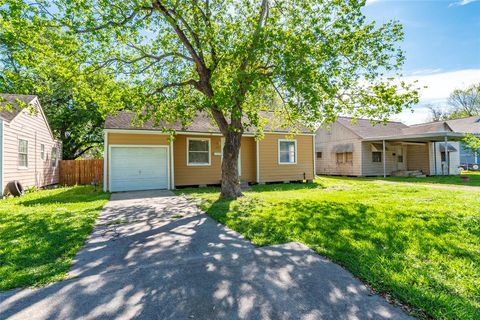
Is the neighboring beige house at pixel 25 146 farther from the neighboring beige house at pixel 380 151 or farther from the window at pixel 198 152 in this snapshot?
the neighboring beige house at pixel 380 151

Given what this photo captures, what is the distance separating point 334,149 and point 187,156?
43.0 feet

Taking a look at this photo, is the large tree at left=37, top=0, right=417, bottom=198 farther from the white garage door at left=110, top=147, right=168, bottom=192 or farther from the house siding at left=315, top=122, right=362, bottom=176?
the house siding at left=315, top=122, right=362, bottom=176

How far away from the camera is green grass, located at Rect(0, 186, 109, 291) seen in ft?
10.1

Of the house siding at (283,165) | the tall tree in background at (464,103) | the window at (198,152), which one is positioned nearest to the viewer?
the window at (198,152)

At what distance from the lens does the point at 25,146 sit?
11531 millimetres

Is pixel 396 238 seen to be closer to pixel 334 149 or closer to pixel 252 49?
pixel 252 49

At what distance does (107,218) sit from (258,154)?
350 inches

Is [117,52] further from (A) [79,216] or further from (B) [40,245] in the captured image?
(B) [40,245]

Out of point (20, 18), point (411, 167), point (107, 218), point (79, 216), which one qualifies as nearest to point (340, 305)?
point (107, 218)

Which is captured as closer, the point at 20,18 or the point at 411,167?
the point at 20,18

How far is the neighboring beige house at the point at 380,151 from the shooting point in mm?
18672

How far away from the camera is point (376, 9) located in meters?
8.06

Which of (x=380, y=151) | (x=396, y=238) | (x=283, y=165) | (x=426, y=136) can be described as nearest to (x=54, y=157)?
(x=283, y=165)

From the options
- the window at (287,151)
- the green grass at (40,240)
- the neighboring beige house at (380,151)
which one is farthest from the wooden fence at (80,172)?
the neighboring beige house at (380,151)
